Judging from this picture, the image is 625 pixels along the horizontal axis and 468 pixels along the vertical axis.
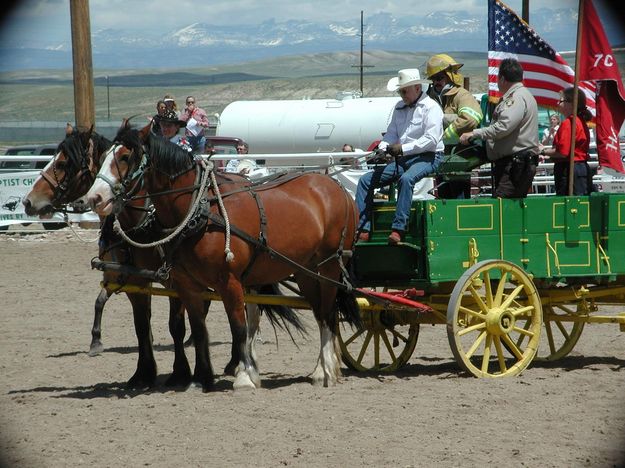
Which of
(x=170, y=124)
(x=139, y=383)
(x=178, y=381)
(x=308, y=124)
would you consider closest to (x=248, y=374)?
(x=178, y=381)

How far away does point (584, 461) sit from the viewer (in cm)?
530

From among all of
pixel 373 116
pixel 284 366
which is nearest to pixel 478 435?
pixel 284 366

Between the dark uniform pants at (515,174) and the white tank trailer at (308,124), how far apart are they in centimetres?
1950

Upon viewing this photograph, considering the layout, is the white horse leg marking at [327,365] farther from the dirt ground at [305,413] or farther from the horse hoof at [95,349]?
the horse hoof at [95,349]

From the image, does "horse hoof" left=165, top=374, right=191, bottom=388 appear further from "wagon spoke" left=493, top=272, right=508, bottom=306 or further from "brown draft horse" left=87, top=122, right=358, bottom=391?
"wagon spoke" left=493, top=272, right=508, bottom=306

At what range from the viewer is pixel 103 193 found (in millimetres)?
6762

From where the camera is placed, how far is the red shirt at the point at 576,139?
8477mm

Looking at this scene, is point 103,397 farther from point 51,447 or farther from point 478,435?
point 478,435

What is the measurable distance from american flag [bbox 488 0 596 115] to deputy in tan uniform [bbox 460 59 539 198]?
53 cm

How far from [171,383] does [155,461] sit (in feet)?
7.53

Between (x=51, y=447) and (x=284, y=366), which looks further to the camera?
(x=284, y=366)

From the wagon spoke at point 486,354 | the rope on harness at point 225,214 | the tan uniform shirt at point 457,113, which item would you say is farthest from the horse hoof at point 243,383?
the tan uniform shirt at point 457,113

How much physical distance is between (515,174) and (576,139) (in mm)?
1107

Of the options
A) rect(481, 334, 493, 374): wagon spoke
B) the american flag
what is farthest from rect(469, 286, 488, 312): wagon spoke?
the american flag
